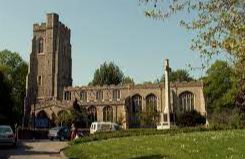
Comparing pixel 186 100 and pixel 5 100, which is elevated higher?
pixel 186 100

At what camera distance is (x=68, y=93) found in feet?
348

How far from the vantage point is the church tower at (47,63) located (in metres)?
106

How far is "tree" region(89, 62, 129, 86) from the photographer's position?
115 meters

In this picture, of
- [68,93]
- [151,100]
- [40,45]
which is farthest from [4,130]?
[40,45]

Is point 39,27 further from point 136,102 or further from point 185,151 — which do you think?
point 185,151

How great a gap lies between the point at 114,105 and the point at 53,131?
42.0 metres

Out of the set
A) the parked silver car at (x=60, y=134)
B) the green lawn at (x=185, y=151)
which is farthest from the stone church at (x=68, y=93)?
the green lawn at (x=185, y=151)

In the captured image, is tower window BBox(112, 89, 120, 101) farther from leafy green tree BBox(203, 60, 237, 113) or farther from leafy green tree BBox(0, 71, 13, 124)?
leafy green tree BBox(0, 71, 13, 124)

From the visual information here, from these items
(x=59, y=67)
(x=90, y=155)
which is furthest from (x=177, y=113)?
(x=90, y=155)

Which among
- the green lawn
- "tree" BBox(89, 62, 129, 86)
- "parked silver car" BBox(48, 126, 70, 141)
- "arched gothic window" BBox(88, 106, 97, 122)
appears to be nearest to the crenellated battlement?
"tree" BBox(89, 62, 129, 86)

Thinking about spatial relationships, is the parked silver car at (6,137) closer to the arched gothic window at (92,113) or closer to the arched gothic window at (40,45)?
the arched gothic window at (92,113)

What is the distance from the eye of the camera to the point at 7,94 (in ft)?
249

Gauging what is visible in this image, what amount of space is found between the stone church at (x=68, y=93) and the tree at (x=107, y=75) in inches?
260

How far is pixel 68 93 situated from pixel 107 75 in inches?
506
